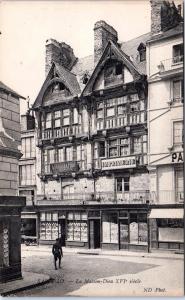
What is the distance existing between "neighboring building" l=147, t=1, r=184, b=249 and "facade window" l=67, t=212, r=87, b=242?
4528 millimetres

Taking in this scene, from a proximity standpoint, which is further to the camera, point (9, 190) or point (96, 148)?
point (96, 148)

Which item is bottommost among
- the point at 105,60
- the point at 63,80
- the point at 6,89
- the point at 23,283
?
the point at 23,283

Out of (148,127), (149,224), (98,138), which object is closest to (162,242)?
(149,224)

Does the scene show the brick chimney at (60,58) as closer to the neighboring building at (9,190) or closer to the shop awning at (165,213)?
the neighboring building at (9,190)

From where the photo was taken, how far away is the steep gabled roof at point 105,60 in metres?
20.9

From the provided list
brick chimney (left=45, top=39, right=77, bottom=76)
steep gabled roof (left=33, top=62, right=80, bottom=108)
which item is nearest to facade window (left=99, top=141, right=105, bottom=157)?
A: steep gabled roof (left=33, top=62, right=80, bottom=108)

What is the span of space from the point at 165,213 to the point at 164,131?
341 centimetres

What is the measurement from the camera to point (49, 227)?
76.7 feet

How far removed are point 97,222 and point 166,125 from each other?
8.26 m

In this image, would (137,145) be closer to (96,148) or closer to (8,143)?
(96,148)

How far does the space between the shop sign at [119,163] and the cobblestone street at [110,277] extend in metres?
4.97

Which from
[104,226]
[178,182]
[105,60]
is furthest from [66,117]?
[178,182]

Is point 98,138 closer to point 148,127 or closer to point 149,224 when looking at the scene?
point 148,127

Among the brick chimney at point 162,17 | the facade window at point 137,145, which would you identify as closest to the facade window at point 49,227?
the facade window at point 137,145
